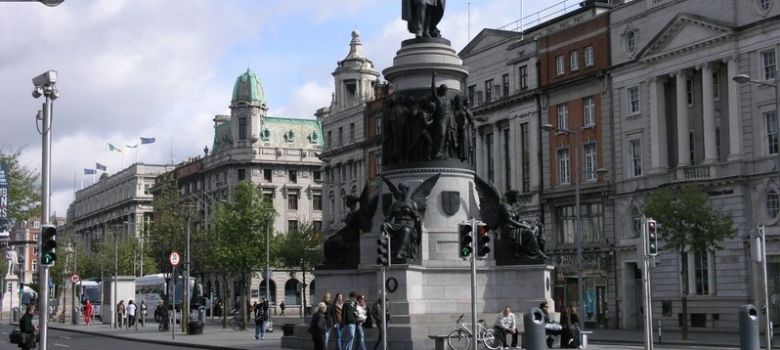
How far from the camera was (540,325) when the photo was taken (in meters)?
29.6

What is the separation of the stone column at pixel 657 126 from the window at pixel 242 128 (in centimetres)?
7727

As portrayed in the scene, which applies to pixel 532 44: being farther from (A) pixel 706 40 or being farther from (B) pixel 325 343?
(B) pixel 325 343

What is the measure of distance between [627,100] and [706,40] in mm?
8117

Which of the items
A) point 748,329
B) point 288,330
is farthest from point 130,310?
point 748,329

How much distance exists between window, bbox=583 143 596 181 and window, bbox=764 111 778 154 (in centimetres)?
1431

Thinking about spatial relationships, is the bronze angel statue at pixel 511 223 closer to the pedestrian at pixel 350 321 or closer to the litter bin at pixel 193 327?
the pedestrian at pixel 350 321

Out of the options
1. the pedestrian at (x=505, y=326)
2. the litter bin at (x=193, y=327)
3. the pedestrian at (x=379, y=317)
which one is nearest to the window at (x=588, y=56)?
the litter bin at (x=193, y=327)

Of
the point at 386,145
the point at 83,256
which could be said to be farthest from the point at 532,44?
the point at 83,256

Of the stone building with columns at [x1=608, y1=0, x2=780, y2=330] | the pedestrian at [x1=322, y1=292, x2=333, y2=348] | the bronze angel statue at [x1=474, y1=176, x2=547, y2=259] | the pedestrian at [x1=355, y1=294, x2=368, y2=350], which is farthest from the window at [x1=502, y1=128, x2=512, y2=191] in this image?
the pedestrian at [x1=355, y1=294, x2=368, y2=350]

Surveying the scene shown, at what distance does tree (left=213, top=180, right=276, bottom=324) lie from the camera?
3000 inches

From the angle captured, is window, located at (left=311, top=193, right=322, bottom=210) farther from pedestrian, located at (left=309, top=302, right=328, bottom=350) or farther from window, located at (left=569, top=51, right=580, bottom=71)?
pedestrian, located at (left=309, top=302, right=328, bottom=350)

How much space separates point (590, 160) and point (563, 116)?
13.6 feet

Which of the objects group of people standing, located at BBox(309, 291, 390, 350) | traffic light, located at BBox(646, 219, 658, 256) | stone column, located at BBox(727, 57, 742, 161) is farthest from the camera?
stone column, located at BBox(727, 57, 742, 161)

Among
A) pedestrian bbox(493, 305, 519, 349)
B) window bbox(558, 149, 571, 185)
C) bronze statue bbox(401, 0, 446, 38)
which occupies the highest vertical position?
bronze statue bbox(401, 0, 446, 38)
